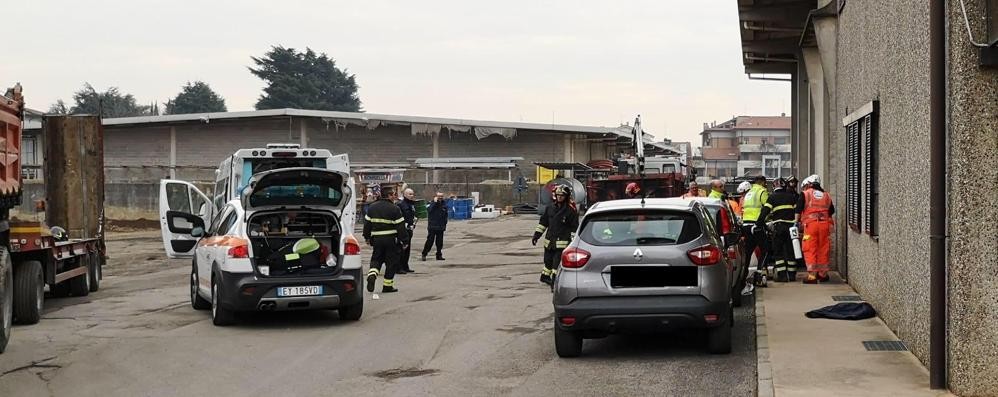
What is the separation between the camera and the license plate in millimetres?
13297

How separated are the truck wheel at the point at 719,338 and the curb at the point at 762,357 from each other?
11.8 inches

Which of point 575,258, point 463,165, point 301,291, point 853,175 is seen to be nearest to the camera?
point 575,258

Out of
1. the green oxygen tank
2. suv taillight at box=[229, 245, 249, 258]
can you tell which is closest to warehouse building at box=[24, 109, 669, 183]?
the green oxygen tank

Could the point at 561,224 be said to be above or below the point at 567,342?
above

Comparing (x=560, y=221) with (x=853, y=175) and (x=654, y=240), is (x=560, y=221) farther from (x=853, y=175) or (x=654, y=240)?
(x=654, y=240)

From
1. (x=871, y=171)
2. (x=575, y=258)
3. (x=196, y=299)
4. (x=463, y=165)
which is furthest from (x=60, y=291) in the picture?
(x=463, y=165)

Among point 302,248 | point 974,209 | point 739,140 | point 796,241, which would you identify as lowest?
point 796,241

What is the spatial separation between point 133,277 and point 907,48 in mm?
16818

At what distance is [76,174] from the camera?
19578 mm

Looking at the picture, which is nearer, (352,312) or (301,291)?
(301,291)

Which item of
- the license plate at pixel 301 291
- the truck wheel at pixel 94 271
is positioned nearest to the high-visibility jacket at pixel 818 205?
the license plate at pixel 301 291

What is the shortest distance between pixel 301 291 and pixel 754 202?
24.9ft

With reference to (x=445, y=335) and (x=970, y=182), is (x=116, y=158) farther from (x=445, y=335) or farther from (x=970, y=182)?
(x=970, y=182)

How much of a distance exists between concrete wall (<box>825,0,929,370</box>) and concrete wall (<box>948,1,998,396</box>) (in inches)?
39.5
